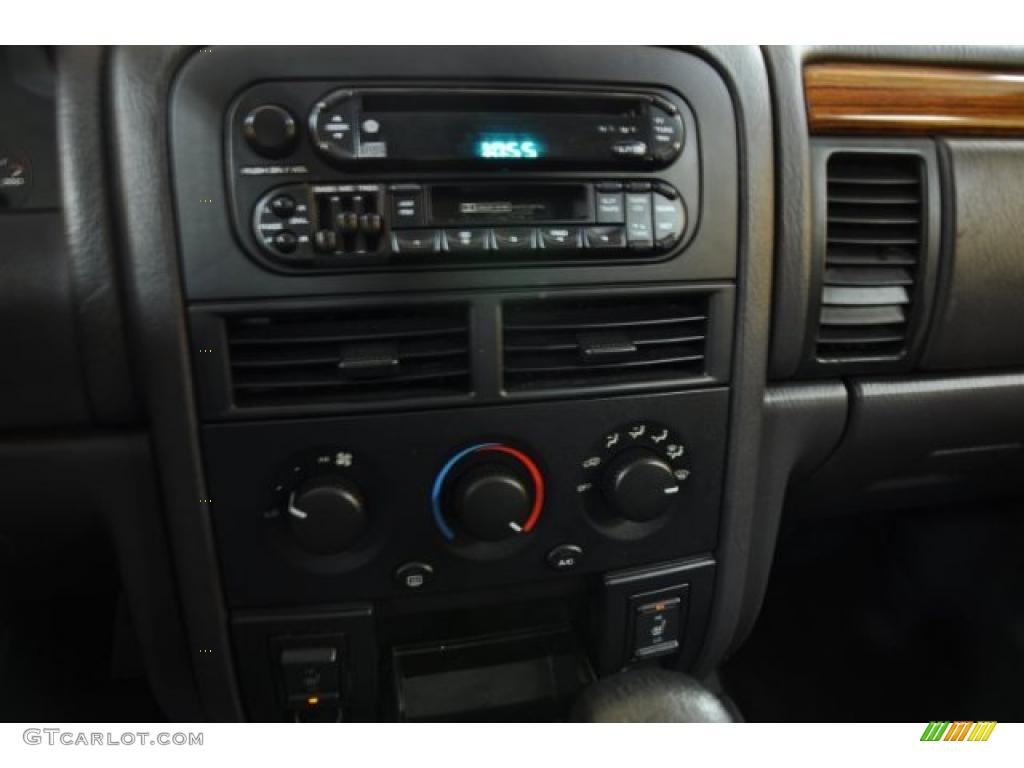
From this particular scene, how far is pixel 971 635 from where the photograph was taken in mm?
1186

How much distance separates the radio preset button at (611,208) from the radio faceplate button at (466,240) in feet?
0.37

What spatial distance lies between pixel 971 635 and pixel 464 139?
116 cm

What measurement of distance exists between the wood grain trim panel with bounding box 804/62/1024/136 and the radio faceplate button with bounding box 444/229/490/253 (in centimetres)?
39

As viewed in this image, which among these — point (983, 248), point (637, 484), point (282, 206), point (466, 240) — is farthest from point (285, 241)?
point (983, 248)

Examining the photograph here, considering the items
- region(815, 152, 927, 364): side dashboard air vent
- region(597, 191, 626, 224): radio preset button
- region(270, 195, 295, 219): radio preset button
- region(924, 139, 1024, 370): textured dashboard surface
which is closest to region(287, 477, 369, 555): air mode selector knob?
region(270, 195, 295, 219): radio preset button

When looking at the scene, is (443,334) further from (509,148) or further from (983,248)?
(983,248)

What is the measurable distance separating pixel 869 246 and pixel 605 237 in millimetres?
356

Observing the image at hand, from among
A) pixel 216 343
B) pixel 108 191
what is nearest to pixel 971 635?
pixel 216 343

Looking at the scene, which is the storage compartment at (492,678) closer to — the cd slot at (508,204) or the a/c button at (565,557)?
the a/c button at (565,557)

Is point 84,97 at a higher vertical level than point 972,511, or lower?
higher

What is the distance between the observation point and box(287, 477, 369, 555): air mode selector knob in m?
0.68

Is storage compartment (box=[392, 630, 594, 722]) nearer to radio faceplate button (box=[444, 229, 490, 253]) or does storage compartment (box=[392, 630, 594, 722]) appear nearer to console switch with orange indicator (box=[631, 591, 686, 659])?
console switch with orange indicator (box=[631, 591, 686, 659])

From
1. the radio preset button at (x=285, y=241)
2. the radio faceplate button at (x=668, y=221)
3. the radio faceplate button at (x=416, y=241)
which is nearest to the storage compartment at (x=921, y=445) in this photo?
the radio faceplate button at (x=668, y=221)

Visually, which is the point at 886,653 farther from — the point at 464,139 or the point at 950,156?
the point at 464,139
